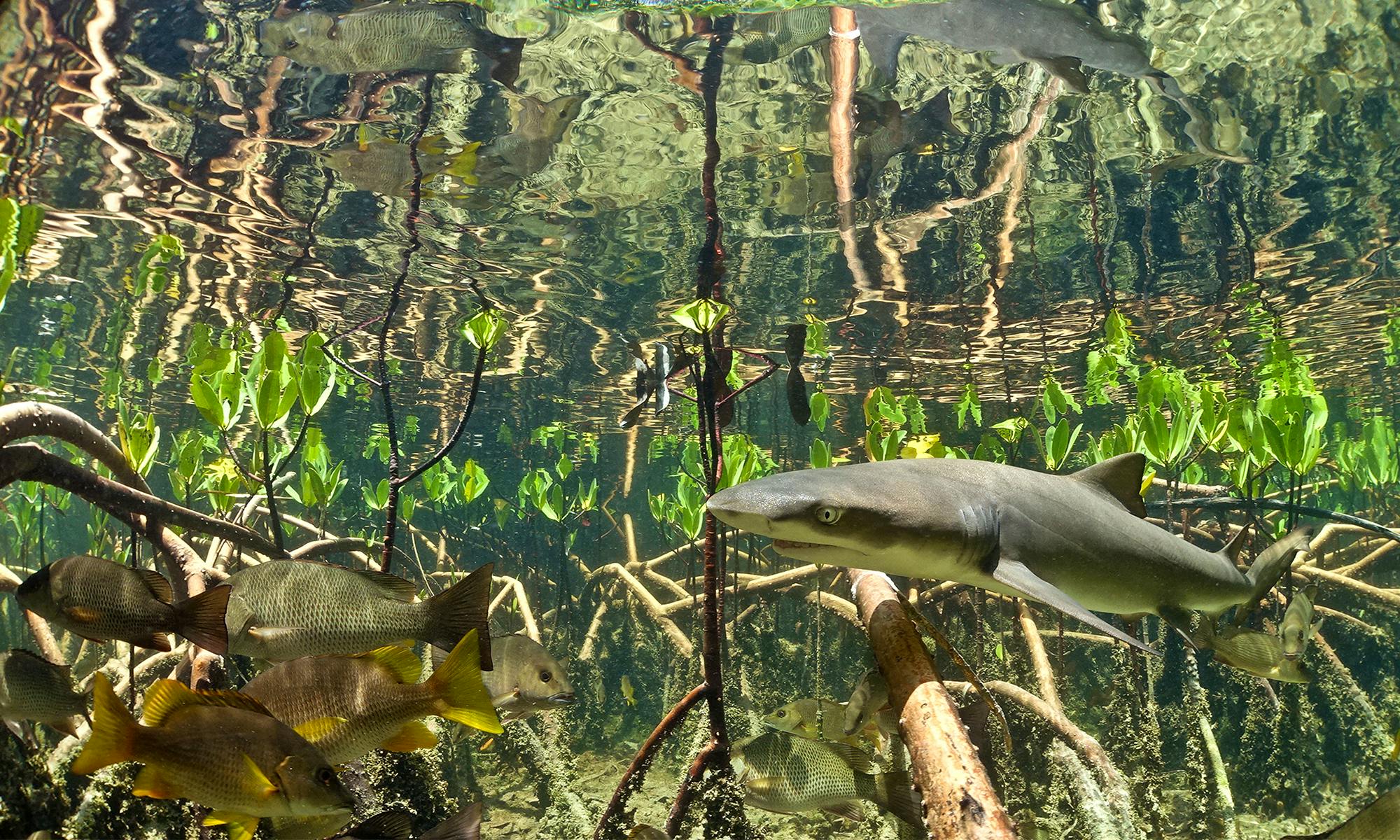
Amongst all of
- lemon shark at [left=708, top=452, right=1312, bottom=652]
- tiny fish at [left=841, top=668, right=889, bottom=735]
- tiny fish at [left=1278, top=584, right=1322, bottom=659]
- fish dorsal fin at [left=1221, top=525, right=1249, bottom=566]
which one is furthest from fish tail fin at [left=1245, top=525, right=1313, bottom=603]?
tiny fish at [left=841, top=668, right=889, bottom=735]

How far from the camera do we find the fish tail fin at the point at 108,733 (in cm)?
177

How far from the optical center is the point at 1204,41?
A: 22.1ft

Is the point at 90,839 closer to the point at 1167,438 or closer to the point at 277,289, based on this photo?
the point at 1167,438

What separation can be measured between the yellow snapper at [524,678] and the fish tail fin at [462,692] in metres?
2.36

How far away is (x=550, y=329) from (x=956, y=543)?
14817 mm

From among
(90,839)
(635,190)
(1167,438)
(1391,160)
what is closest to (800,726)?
(90,839)

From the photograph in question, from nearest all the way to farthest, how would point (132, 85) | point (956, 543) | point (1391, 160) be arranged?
point (956, 543) → point (132, 85) → point (1391, 160)

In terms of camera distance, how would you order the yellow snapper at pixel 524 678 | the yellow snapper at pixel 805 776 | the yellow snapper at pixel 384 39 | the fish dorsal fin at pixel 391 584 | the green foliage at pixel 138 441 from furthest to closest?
1. the yellow snapper at pixel 384 39
2. the green foliage at pixel 138 441
3. the yellow snapper at pixel 524 678
4. the yellow snapper at pixel 805 776
5. the fish dorsal fin at pixel 391 584

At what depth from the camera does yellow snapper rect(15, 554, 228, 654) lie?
234 centimetres

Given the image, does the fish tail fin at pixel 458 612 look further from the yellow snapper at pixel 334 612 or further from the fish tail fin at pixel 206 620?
the fish tail fin at pixel 206 620

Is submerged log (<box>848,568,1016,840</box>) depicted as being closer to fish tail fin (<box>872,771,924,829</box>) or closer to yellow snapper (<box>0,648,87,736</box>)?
fish tail fin (<box>872,771,924,829</box>)

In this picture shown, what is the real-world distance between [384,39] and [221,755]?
22.0 feet

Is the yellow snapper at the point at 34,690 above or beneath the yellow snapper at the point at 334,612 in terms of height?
beneath

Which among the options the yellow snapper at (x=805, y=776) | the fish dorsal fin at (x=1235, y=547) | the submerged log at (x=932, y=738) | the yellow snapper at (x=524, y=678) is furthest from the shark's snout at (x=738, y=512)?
the yellow snapper at (x=524, y=678)
